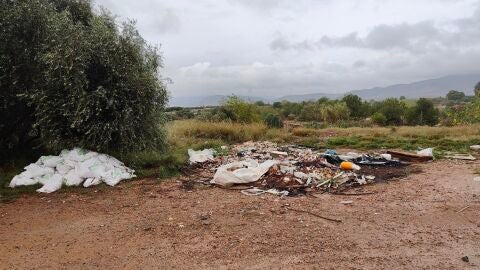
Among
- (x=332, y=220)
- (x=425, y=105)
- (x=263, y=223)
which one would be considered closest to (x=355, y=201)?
(x=332, y=220)

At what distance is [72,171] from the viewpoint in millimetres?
7641

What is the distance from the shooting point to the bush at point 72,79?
24.9 ft

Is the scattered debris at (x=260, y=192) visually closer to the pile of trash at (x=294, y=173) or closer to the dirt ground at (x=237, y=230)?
the pile of trash at (x=294, y=173)

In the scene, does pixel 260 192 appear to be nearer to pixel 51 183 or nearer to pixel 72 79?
pixel 51 183

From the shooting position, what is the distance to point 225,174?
7543 mm

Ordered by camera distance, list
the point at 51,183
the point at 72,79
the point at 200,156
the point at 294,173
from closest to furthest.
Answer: the point at 51,183 < the point at 72,79 < the point at 294,173 < the point at 200,156

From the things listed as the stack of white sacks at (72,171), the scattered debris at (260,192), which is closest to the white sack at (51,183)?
the stack of white sacks at (72,171)

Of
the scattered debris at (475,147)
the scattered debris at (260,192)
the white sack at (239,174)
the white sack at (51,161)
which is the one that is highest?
the white sack at (51,161)

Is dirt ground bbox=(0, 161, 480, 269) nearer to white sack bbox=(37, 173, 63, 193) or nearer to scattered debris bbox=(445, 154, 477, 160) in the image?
white sack bbox=(37, 173, 63, 193)

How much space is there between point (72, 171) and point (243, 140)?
27.1 ft

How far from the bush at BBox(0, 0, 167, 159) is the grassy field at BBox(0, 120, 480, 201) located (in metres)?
0.77

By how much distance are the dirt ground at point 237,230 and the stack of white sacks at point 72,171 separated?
0.44m

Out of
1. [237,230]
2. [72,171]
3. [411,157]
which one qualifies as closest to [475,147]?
[411,157]

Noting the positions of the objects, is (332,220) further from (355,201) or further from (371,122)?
(371,122)
